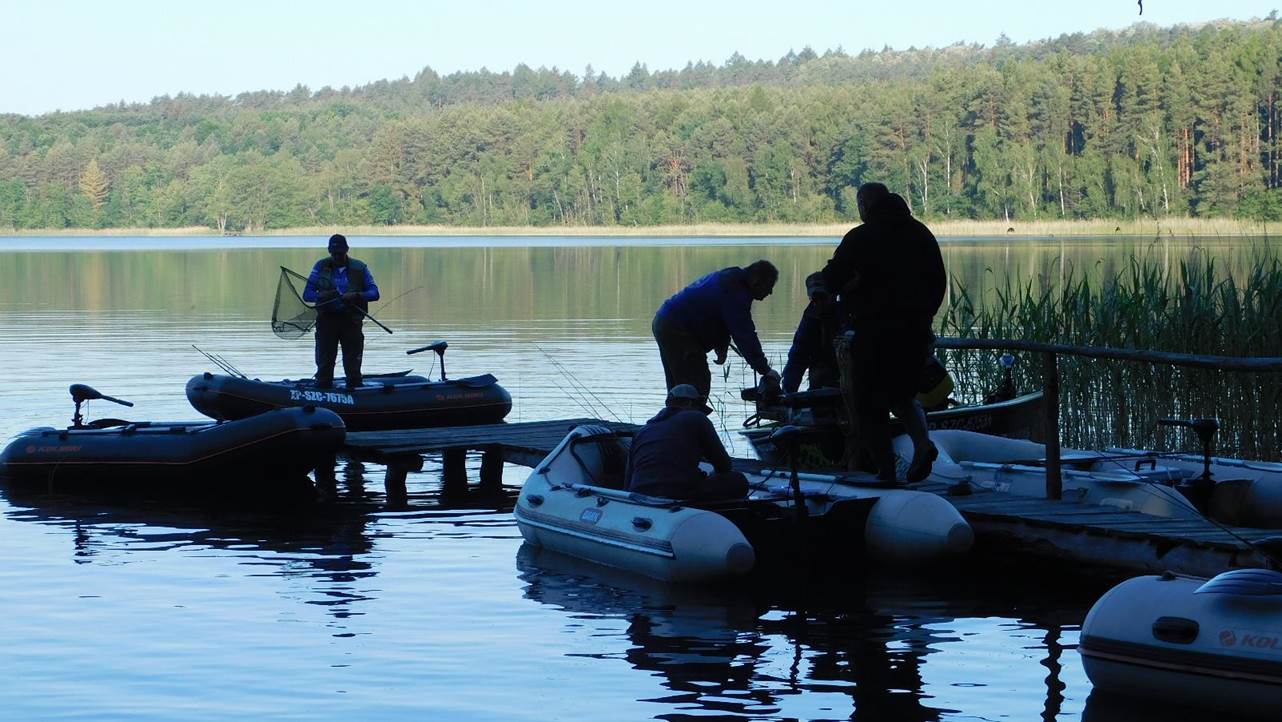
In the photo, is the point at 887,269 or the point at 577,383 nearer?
the point at 887,269

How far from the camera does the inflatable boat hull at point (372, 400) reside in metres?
15.6

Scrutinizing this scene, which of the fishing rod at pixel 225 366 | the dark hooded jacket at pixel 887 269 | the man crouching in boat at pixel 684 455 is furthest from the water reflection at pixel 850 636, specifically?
the fishing rod at pixel 225 366

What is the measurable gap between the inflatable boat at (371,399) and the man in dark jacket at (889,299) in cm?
675

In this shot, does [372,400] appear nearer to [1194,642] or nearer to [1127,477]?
[1127,477]

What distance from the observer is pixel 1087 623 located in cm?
712

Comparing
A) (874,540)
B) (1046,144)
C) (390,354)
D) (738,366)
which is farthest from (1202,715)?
(1046,144)

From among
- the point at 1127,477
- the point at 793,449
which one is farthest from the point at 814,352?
the point at 793,449

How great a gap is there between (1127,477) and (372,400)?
750cm

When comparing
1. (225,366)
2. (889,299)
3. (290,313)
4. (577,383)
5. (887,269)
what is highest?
(887,269)

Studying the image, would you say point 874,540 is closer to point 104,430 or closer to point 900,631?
point 900,631

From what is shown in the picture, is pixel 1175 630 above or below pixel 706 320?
below

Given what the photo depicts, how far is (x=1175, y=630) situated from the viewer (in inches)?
265

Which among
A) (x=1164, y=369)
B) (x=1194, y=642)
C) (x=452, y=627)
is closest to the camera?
(x=1194, y=642)

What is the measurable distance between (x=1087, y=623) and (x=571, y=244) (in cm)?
8101
